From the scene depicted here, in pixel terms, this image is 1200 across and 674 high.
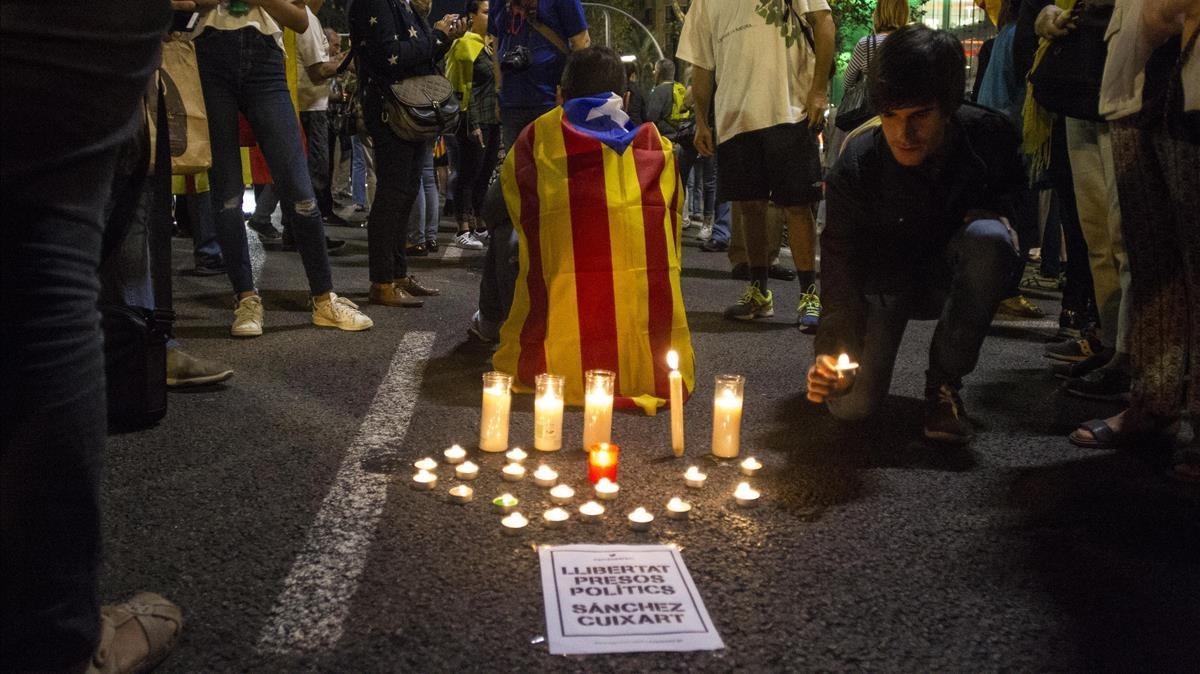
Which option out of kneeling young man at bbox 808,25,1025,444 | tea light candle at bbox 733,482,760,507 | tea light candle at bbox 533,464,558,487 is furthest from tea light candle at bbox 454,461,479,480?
kneeling young man at bbox 808,25,1025,444

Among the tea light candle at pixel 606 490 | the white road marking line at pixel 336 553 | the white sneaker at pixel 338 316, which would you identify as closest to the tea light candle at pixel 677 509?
the tea light candle at pixel 606 490

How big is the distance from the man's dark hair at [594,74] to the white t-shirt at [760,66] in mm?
1512

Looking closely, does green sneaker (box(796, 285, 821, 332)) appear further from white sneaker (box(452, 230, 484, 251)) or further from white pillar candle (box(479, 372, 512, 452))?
white sneaker (box(452, 230, 484, 251))

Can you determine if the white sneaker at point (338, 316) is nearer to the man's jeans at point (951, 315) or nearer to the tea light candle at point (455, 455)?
the tea light candle at point (455, 455)

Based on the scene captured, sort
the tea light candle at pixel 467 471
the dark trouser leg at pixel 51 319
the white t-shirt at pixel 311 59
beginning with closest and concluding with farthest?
the dark trouser leg at pixel 51 319 → the tea light candle at pixel 467 471 → the white t-shirt at pixel 311 59

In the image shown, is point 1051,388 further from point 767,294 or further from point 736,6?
point 736,6

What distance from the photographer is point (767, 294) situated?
5.39m

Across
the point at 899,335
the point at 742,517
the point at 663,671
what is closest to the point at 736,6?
the point at 899,335

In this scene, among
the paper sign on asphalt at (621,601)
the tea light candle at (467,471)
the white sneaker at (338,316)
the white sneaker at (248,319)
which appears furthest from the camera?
the white sneaker at (338,316)

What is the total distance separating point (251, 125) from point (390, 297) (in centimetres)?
132

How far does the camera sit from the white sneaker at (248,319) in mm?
4492

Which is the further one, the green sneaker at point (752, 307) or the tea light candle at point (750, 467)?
the green sneaker at point (752, 307)

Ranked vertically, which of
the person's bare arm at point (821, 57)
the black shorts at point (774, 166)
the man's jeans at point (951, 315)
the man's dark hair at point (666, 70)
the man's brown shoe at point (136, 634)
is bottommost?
the man's brown shoe at point (136, 634)

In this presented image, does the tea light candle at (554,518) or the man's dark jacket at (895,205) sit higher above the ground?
the man's dark jacket at (895,205)
